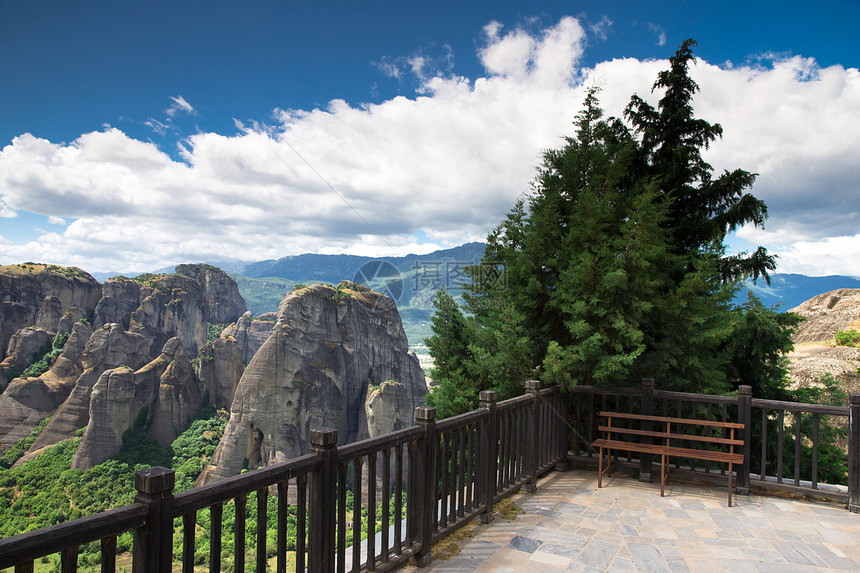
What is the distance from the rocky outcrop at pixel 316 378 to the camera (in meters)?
47.6

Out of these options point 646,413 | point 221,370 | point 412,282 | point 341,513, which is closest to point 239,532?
point 341,513

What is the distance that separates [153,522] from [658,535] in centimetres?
431

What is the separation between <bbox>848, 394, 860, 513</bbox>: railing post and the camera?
505 centimetres

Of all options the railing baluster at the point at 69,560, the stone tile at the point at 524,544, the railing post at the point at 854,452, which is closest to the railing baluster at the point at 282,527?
the railing baluster at the point at 69,560

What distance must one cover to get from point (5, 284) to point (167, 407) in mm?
36501

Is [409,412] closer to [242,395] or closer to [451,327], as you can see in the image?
[242,395]

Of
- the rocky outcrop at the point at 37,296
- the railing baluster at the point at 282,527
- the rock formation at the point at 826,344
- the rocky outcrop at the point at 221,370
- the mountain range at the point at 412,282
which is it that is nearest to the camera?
the railing baluster at the point at 282,527

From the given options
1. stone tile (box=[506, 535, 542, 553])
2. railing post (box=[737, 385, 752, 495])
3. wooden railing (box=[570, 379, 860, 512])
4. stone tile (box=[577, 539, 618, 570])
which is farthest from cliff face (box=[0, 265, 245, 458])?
railing post (box=[737, 385, 752, 495])

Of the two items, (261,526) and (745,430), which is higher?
(261,526)

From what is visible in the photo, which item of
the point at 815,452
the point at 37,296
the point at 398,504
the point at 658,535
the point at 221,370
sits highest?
the point at 398,504

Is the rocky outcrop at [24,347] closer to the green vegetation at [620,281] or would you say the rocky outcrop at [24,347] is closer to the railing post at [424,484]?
the green vegetation at [620,281]

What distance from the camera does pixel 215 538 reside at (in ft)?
7.48

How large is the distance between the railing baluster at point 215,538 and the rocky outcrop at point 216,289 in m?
100

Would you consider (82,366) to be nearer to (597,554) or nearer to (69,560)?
(597,554)
